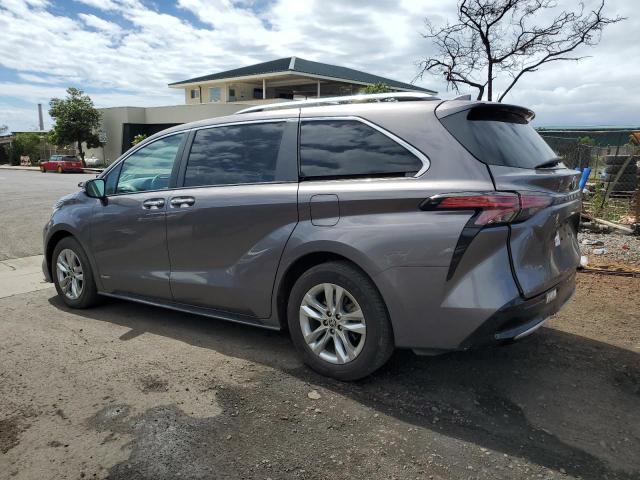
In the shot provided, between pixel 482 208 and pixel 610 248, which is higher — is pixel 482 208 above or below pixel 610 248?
above

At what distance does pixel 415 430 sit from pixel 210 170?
248 cm

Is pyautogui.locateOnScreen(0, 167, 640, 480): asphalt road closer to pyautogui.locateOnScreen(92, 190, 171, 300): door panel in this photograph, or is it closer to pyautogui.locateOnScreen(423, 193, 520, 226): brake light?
pyautogui.locateOnScreen(92, 190, 171, 300): door panel

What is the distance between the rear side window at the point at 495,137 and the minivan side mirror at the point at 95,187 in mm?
3264

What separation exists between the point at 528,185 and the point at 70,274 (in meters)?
4.35

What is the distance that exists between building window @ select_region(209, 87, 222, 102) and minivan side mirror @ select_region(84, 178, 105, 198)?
4896cm

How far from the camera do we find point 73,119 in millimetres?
44375

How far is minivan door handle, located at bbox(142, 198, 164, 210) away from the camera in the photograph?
430 cm

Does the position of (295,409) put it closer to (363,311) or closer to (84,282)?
(363,311)

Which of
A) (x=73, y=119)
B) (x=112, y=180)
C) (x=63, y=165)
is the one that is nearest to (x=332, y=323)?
(x=112, y=180)

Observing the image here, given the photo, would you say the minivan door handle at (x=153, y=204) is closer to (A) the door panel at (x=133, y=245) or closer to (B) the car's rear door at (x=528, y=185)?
(A) the door panel at (x=133, y=245)

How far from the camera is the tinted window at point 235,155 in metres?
3.83

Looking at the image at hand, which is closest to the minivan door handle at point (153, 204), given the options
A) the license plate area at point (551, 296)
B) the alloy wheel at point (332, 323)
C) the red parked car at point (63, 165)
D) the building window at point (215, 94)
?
the alloy wheel at point (332, 323)

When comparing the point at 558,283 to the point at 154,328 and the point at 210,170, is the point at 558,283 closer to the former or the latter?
the point at 210,170

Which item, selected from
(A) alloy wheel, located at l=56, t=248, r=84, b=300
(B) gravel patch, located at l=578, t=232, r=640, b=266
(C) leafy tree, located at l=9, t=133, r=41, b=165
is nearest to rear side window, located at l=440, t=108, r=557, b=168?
(A) alloy wheel, located at l=56, t=248, r=84, b=300
